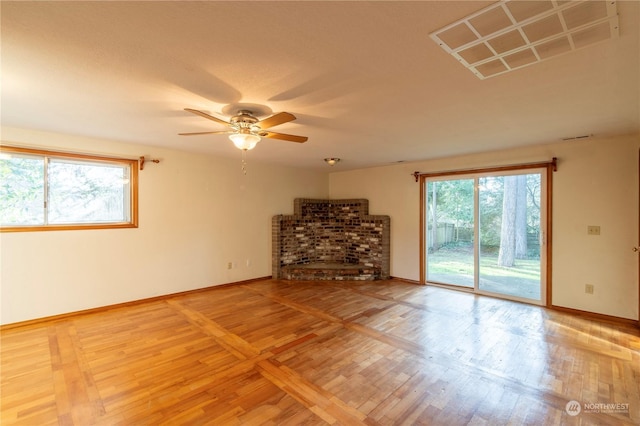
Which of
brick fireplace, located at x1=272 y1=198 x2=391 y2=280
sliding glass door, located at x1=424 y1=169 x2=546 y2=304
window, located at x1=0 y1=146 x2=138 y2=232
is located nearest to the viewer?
window, located at x1=0 y1=146 x2=138 y2=232

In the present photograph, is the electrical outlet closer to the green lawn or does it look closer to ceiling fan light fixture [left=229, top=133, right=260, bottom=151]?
the green lawn

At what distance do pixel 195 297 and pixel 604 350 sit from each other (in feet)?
16.3

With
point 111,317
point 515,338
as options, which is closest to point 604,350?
point 515,338

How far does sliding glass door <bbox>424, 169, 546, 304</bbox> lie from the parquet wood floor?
1.99 feet

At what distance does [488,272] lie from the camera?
4.49 metres

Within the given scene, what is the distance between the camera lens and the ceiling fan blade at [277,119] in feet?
7.00

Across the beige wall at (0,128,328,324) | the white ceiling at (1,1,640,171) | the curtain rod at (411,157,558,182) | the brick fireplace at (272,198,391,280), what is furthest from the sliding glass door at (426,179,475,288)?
the beige wall at (0,128,328,324)

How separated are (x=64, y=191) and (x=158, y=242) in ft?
4.16

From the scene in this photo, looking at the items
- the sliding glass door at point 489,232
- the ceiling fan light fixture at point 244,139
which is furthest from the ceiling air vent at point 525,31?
the sliding glass door at point 489,232

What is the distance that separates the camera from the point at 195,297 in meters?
4.32

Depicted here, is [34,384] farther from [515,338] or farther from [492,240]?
[492,240]

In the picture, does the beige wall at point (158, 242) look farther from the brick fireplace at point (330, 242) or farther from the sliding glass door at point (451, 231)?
the sliding glass door at point (451, 231)

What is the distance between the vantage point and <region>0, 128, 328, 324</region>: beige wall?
3.28 metres

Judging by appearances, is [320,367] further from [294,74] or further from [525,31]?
[525,31]
